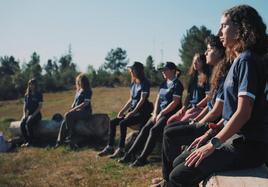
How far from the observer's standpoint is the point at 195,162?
310 cm

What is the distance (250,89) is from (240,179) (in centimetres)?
67

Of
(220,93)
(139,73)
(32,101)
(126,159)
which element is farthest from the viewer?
A: (32,101)

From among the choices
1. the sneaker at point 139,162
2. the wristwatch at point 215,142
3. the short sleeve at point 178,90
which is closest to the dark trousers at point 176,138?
the wristwatch at point 215,142

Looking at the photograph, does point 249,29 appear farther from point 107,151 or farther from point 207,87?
point 107,151

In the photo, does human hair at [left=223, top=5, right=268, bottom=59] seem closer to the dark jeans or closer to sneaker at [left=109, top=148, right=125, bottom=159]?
the dark jeans

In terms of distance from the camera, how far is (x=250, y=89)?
2986mm

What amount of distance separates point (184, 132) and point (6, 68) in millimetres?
57017

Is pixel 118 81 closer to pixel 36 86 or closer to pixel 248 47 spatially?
pixel 36 86

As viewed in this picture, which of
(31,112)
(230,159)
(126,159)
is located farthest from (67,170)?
(230,159)

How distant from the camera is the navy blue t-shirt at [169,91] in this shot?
6902 millimetres

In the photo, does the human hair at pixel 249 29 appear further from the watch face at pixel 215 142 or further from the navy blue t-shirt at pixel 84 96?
the navy blue t-shirt at pixel 84 96

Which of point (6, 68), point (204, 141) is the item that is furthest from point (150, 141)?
point (6, 68)

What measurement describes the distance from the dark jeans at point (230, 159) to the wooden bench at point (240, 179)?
0.04 m

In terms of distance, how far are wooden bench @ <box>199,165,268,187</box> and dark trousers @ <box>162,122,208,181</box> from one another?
50.0 inches
